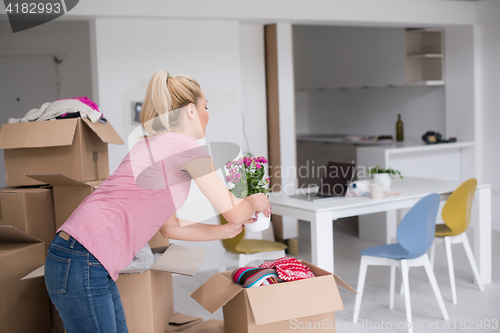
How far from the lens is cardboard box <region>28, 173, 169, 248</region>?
7.28 ft

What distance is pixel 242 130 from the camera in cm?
432

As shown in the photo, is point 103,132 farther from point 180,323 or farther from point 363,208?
point 363,208

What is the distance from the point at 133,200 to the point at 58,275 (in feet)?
0.98

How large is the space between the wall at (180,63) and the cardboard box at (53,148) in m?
1.34

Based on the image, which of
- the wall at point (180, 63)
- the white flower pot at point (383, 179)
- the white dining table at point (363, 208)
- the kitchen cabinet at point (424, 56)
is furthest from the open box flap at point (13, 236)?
the kitchen cabinet at point (424, 56)

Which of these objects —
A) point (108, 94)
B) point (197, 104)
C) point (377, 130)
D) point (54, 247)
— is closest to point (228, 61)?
point (108, 94)

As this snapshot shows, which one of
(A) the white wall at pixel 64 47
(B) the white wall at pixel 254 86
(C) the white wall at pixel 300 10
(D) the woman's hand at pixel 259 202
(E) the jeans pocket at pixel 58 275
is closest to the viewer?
(E) the jeans pocket at pixel 58 275

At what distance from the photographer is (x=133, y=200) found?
142 cm

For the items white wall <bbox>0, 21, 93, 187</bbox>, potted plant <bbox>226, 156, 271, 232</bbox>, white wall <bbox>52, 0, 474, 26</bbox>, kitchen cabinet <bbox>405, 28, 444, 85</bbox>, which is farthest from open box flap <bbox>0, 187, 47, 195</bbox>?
kitchen cabinet <bbox>405, 28, 444, 85</bbox>

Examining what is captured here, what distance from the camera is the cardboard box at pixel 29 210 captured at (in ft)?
7.33

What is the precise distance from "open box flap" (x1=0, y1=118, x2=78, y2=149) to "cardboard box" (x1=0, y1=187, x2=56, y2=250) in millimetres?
228

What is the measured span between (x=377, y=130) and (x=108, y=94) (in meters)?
4.22

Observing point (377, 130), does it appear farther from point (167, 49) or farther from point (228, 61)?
point (167, 49)

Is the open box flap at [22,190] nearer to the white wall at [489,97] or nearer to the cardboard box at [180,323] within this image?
the cardboard box at [180,323]
